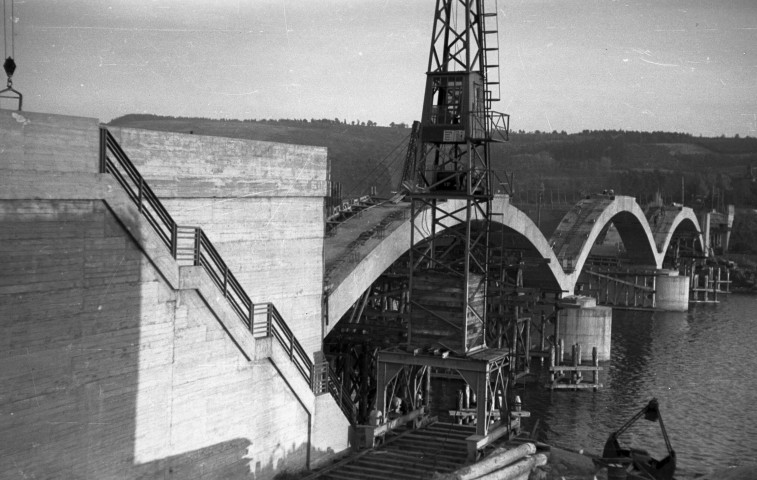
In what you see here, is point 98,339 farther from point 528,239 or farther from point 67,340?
point 528,239

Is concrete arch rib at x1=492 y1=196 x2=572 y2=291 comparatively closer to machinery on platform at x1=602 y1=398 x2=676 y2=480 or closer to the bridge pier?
the bridge pier

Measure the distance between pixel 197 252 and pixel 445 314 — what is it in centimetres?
1065

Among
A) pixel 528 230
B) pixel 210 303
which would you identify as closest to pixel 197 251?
pixel 210 303

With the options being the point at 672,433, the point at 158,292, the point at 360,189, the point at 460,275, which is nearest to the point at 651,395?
the point at 672,433

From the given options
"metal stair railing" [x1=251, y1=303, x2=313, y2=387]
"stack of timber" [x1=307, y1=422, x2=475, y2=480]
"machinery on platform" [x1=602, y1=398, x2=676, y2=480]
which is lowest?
"machinery on platform" [x1=602, y1=398, x2=676, y2=480]

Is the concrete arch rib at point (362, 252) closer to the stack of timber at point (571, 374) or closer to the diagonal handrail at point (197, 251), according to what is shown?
the diagonal handrail at point (197, 251)

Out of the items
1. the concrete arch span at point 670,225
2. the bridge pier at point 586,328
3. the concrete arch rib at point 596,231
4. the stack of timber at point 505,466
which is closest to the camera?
the stack of timber at point 505,466

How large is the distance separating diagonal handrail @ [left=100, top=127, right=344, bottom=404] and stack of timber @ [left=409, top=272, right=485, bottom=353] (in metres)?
4.43

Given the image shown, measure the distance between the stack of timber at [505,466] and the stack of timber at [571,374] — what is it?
24.6 m

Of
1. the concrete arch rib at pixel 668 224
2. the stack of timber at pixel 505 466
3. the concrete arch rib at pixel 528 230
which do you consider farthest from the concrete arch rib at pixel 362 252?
the concrete arch rib at pixel 668 224

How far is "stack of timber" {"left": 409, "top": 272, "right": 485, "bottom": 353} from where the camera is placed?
32.0m

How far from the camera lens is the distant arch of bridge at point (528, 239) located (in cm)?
3481

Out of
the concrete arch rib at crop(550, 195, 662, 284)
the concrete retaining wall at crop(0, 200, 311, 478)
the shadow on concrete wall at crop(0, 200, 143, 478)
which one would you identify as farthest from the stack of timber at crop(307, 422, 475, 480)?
the concrete arch rib at crop(550, 195, 662, 284)

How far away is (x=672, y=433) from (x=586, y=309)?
17.9 metres
